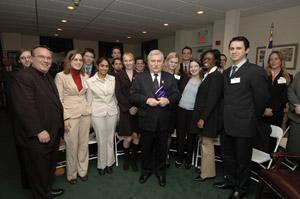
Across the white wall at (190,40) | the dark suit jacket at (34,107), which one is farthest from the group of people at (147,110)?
the white wall at (190,40)

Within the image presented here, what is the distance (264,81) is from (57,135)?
2235 mm

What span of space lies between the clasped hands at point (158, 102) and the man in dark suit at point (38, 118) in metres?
0.97

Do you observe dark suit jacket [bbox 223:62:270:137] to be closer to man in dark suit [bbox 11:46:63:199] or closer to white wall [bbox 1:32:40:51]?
man in dark suit [bbox 11:46:63:199]

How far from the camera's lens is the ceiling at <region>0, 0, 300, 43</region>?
469 cm

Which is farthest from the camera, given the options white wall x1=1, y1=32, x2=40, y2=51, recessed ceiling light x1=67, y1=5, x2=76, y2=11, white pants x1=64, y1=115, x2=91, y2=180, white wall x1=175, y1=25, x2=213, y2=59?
white wall x1=1, y1=32, x2=40, y2=51

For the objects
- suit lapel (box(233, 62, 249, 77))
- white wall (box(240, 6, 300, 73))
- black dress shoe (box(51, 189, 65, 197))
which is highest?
white wall (box(240, 6, 300, 73))

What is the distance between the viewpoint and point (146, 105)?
2.42m

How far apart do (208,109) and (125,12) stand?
419 cm

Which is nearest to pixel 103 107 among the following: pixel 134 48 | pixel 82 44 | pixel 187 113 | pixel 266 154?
pixel 187 113

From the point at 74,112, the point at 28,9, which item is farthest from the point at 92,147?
the point at 28,9

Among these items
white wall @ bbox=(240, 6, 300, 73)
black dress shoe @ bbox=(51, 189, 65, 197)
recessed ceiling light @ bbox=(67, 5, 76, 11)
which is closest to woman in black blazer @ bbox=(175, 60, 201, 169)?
black dress shoe @ bbox=(51, 189, 65, 197)

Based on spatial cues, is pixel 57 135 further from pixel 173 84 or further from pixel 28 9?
pixel 28 9

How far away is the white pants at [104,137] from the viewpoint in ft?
8.80

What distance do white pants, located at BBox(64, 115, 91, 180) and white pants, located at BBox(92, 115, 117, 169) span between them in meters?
0.14
